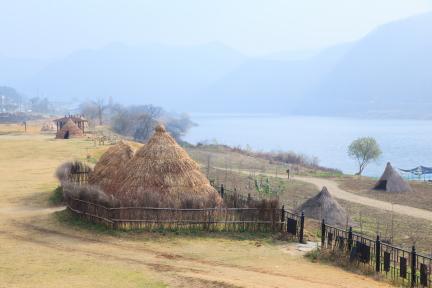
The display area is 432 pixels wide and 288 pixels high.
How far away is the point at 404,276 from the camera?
15047 millimetres

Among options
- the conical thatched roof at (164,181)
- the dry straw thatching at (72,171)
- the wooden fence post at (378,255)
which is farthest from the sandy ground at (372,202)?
the dry straw thatching at (72,171)

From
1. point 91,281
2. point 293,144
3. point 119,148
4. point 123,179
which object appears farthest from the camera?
point 293,144

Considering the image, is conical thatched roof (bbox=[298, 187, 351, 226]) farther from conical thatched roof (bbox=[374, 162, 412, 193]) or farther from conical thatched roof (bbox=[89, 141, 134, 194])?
conical thatched roof (bbox=[374, 162, 412, 193])

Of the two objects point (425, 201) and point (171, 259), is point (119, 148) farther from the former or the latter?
point (425, 201)

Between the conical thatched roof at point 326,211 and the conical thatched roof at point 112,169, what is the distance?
393 inches

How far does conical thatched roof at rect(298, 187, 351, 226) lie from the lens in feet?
86.5

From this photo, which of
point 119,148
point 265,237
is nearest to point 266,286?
point 265,237

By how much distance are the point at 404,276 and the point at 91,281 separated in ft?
29.0

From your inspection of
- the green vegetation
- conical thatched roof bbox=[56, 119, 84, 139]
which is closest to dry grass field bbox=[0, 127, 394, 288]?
conical thatched roof bbox=[56, 119, 84, 139]

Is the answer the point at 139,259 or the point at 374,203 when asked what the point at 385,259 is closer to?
the point at 139,259

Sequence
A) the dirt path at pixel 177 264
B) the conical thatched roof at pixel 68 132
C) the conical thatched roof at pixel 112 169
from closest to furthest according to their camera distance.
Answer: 1. the dirt path at pixel 177 264
2. the conical thatched roof at pixel 112 169
3. the conical thatched roof at pixel 68 132

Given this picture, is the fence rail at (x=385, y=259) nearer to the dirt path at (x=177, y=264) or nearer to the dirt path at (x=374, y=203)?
the dirt path at (x=177, y=264)

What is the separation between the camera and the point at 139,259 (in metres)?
15.6

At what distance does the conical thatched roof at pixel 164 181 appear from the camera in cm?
1952
